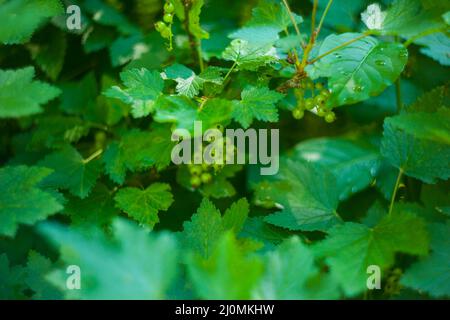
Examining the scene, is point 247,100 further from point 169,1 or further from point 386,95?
point 386,95

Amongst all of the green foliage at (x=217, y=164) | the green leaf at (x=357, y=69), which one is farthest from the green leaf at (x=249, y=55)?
the green leaf at (x=357, y=69)

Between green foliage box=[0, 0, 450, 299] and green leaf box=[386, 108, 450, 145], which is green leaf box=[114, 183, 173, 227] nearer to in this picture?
green foliage box=[0, 0, 450, 299]

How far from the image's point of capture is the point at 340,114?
1699 millimetres

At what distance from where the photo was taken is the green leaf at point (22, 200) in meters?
0.86

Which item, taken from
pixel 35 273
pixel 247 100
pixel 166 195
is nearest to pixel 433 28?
pixel 247 100

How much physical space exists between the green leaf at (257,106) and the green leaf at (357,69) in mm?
105

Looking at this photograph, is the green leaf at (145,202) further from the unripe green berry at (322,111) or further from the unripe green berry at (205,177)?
the unripe green berry at (322,111)

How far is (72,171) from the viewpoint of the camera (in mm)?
1208

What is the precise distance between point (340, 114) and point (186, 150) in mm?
736

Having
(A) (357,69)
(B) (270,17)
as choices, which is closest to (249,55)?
(B) (270,17)

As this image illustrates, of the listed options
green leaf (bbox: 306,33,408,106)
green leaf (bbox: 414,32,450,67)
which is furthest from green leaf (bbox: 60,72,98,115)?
green leaf (bbox: 414,32,450,67)

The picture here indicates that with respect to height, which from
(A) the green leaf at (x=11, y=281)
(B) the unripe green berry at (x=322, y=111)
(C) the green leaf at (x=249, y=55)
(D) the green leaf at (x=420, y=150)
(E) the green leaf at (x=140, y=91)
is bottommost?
(A) the green leaf at (x=11, y=281)

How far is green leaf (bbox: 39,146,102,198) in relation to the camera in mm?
1168

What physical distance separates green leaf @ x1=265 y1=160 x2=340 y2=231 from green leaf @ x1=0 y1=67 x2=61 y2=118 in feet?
1.78
